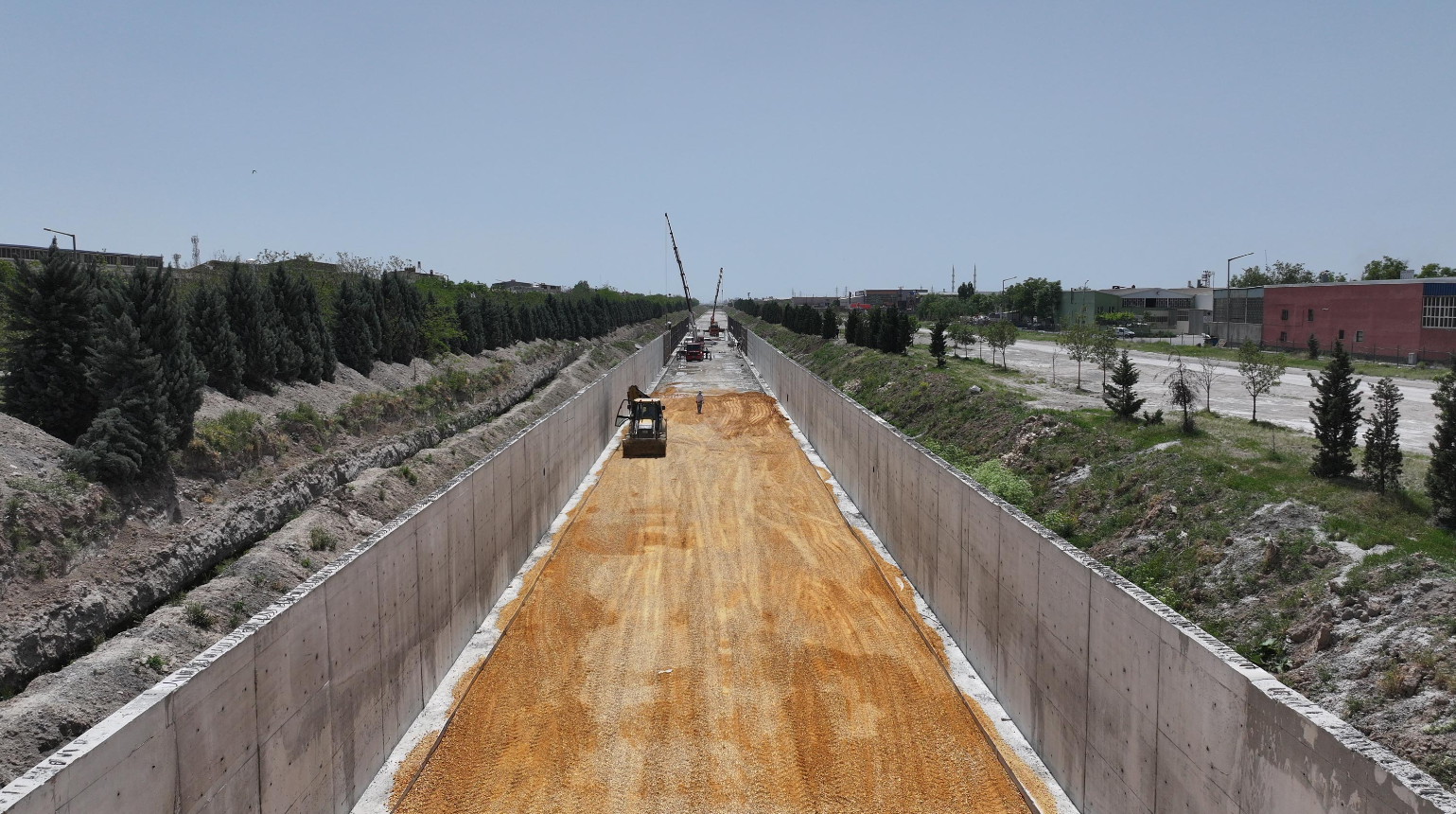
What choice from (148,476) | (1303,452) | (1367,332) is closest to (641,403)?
(148,476)

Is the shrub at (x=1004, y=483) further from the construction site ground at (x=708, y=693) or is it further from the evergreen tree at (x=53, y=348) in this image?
the evergreen tree at (x=53, y=348)

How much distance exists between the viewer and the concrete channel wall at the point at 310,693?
19.7 ft

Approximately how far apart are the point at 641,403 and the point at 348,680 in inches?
976

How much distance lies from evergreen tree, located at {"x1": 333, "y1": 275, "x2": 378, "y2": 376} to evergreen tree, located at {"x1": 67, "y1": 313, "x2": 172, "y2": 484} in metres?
19.5

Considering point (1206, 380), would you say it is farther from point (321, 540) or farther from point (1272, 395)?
point (321, 540)

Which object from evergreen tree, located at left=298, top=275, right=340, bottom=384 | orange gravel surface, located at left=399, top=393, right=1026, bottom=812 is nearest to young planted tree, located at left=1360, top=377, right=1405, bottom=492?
orange gravel surface, located at left=399, top=393, right=1026, bottom=812

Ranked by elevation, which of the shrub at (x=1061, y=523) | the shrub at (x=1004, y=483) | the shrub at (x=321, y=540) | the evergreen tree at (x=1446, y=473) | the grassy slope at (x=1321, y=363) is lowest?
the shrub at (x=321, y=540)

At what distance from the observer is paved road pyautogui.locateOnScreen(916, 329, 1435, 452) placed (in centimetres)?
2544

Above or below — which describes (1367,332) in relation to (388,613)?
above

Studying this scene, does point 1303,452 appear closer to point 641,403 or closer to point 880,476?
point 880,476

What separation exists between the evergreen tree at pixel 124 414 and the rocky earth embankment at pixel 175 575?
821 mm

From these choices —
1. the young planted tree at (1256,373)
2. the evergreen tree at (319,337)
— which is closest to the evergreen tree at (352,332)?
the evergreen tree at (319,337)

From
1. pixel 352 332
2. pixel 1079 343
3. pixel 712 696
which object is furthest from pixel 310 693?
pixel 1079 343

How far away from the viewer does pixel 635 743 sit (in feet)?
37.6
